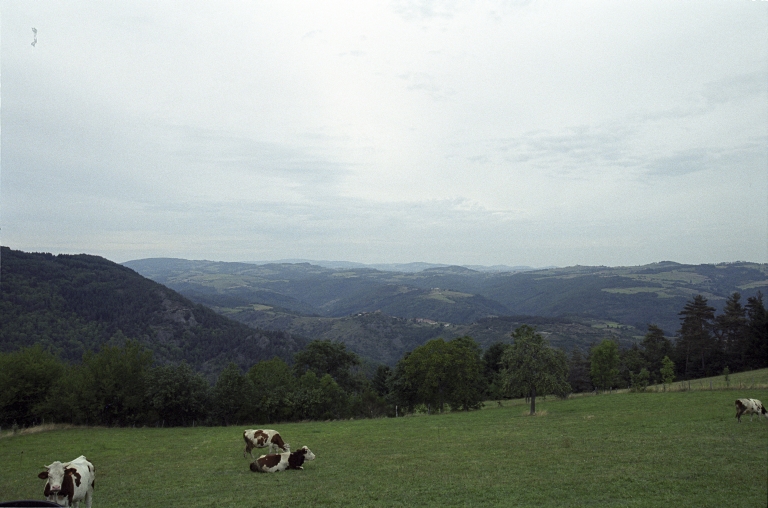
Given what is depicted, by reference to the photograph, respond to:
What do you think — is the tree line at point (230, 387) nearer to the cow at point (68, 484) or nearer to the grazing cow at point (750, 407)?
the grazing cow at point (750, 407)

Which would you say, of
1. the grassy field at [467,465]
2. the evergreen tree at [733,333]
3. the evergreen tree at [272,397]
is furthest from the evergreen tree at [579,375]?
the evergreen tree at [272,397]

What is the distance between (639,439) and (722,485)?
858 cm

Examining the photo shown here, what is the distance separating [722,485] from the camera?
12.1 m

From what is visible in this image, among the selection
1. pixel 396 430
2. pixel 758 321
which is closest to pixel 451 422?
pixel 396 430

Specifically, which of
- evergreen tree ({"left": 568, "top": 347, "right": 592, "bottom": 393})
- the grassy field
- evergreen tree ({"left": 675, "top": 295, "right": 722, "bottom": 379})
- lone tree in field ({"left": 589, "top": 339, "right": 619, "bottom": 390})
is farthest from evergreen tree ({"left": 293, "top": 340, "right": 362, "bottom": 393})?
evergreen tree ({"left": 675, "top": 295, "right": 722, "bottom": 379})

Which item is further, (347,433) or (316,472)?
(347,433)

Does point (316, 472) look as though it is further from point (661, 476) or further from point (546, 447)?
point (661, 476)

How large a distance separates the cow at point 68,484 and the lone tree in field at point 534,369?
33.4 m

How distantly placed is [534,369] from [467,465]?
22953mm

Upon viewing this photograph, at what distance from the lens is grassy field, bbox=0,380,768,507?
1276 cm

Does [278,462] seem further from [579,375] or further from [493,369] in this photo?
[579,375]

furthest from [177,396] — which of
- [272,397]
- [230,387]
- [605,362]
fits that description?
[605,362]

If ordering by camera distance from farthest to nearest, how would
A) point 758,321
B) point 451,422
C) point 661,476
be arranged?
point 758,321 → point 451,422 → point 661,476

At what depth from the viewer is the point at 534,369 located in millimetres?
37844
